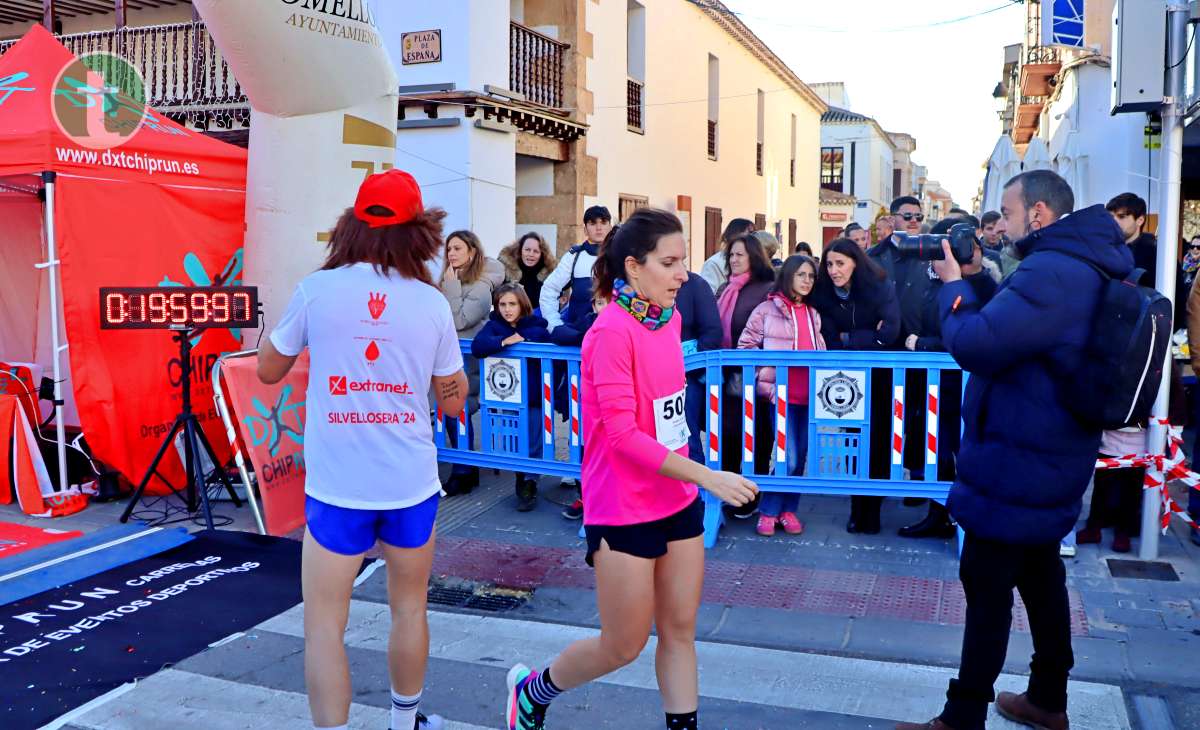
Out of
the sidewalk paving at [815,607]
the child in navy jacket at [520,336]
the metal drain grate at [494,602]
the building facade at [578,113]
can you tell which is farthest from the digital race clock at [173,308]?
the building facade at [578,113]

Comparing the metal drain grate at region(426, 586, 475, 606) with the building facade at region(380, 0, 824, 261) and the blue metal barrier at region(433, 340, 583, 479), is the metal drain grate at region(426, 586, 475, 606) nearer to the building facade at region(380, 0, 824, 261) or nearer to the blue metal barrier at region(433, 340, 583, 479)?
the blue metal barrier at region(433, 340, 583, 479)

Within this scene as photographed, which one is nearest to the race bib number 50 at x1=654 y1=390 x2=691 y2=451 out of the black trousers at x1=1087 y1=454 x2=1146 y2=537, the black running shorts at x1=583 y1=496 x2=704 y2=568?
the black running shorts at x1=583 y1=496 x2=704 y2=568

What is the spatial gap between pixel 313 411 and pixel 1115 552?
4.66 m

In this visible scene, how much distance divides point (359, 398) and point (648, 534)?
954mm

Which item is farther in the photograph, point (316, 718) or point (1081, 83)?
point (1081, 83)

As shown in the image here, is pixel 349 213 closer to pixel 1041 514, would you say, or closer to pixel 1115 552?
pixel 1041 514

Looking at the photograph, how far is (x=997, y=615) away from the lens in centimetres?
356

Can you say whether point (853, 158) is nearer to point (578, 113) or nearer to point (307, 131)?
point (578, 113)

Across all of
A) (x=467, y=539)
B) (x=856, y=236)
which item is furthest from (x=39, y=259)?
(x=856, y=236)

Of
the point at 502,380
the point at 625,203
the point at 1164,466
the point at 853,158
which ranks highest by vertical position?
the point at 853,158

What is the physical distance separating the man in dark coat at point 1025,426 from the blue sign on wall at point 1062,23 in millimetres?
10084

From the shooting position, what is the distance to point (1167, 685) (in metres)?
4.25

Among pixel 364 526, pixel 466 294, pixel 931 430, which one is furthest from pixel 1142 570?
pixel 466 294

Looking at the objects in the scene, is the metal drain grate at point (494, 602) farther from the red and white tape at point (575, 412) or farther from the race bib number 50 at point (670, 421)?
the race bib number 50 at point (670, 421)
